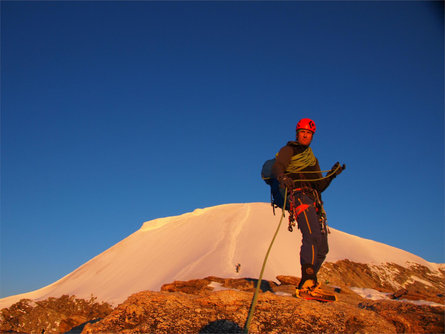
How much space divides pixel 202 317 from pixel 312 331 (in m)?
1.08

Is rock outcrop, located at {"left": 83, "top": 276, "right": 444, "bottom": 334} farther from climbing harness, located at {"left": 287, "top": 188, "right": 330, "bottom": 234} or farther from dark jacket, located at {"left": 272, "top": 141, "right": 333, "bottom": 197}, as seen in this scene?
dark jacket, located at {"left": 272, "top": 141, "right": 333, "bottom": 197}

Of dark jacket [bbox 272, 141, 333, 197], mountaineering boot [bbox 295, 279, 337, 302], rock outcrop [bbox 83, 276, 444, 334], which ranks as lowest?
rock outcrop [bbox 83, 276, 444, 334]

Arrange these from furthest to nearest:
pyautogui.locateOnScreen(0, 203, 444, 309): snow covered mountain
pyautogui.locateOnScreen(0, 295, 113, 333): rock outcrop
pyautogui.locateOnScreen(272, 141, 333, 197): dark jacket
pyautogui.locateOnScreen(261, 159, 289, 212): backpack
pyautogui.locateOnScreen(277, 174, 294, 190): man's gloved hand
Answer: pyautogui.locateOnScreen(0, 203, 444, 309): snow covered mountain
pyautogui.locateOnScreen(0, 295, 113, 333): rock outcrop
pyautogui.locateOnScreen(261, 159, 289, 212): backpack
pyautogui.locateOnScreen(272, 141, 333, 197): dark jacket
pyautogui.locateOnScreen(277, 174, 294, 190): man's gloved hand

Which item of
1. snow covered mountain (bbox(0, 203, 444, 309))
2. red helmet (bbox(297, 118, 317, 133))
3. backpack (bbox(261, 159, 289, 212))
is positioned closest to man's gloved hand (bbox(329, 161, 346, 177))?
red helmet (bbox(297, 118, 317, 133))

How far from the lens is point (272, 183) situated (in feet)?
17.4

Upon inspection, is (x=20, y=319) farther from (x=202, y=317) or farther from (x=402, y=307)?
Answer: (x=402, y=307)

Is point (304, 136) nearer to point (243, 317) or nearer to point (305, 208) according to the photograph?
point (305, 208)

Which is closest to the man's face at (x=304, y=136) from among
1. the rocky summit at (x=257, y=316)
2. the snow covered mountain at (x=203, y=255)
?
the rocky summit at (x=257, y=316)

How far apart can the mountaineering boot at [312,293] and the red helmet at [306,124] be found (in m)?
2.34

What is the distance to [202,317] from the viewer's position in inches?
135

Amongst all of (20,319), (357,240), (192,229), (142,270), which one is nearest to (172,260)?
(142,270)

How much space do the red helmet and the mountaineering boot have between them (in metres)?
2.34

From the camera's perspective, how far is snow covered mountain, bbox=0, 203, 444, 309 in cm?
1961

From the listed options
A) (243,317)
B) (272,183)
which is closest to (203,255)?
(272,183)
